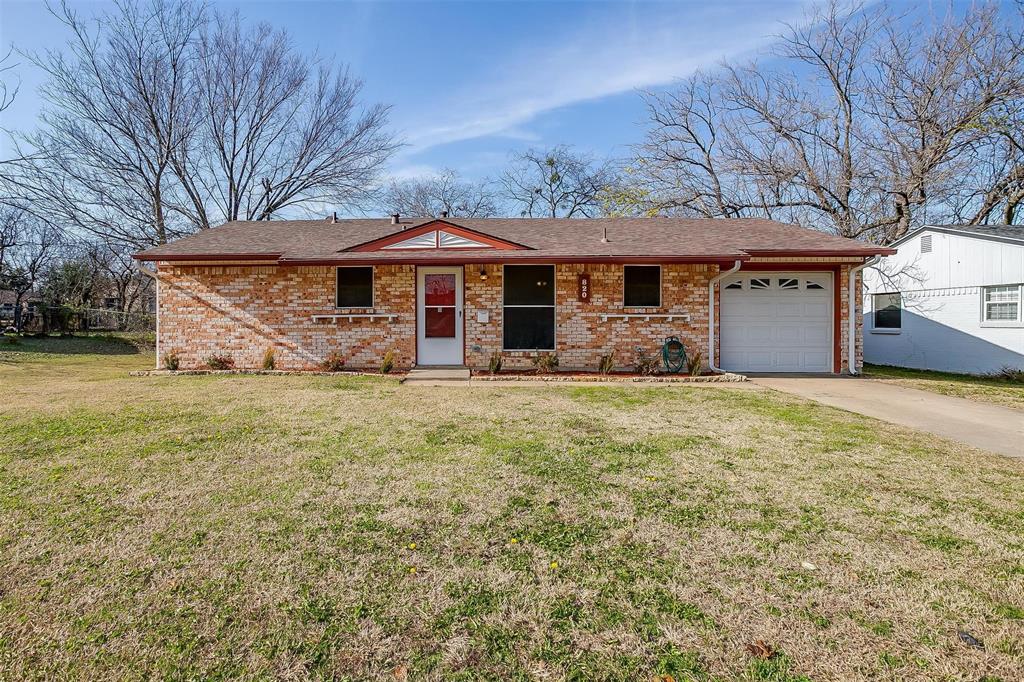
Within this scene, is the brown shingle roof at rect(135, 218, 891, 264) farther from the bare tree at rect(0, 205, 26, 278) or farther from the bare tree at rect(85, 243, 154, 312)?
the bare tree at rect(0, 205, 26, 278)

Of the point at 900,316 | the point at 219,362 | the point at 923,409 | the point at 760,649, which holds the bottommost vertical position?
the point at 760,649

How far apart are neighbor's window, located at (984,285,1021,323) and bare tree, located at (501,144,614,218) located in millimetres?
17737

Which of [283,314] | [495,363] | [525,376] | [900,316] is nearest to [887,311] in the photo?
[900,316]

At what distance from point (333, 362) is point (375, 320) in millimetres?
1218

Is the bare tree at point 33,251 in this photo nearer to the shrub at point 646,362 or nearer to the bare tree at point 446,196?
the bare tree at point 446,196

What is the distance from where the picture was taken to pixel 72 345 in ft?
53.6

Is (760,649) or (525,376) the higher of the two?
(525,376)

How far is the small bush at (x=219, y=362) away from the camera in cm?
1018

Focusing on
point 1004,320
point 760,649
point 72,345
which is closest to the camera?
point 760,649

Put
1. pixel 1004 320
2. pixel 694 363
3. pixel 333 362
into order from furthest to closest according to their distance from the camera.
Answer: pixel 1004 320
pixel 333 362
pixel 694 363

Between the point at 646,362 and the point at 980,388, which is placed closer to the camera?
the point at 980,388

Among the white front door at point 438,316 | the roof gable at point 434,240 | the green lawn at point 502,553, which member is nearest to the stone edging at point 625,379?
the white front door at point 438,316

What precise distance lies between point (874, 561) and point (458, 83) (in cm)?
1400

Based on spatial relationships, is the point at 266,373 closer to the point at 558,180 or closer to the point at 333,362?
the point at 333,362
